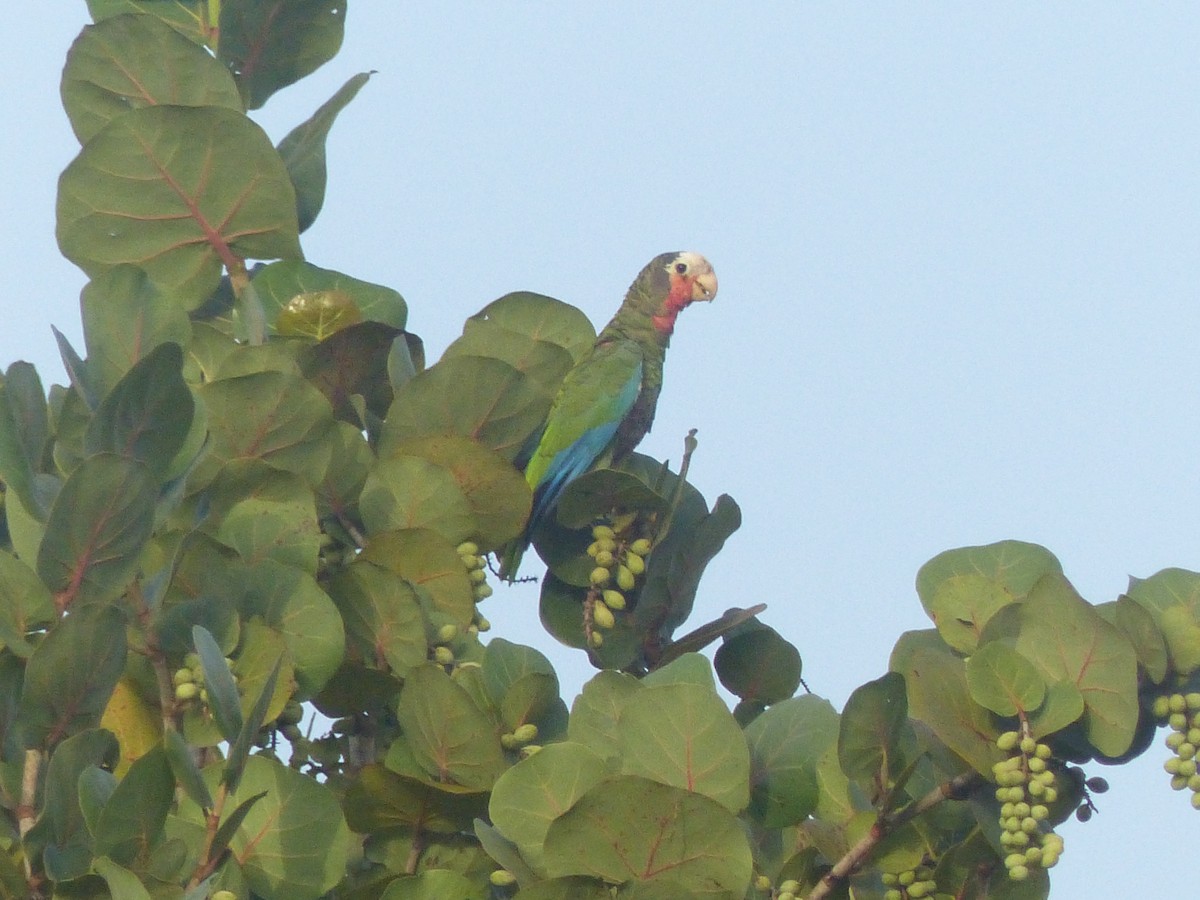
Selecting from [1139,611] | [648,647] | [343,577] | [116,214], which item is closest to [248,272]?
[116,214]

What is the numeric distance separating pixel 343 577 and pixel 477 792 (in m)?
0.35

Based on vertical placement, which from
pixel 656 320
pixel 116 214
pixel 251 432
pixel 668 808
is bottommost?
pixel 668 808

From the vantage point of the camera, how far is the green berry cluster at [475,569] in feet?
7.29

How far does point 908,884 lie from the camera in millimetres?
1879

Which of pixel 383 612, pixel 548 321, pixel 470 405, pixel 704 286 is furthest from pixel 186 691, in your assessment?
pixel 704 286

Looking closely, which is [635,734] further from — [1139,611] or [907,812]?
[1139,611]

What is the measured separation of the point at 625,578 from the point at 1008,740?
0.81 metres

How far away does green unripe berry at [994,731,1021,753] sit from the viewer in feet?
5.84

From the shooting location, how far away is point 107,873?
1.46 metres

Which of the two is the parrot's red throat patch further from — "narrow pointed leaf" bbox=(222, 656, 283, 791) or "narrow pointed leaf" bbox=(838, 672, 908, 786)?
"narrow pointed leaf" bbox=(222, 656, 283, 791)

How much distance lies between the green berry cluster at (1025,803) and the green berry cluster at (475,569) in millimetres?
785

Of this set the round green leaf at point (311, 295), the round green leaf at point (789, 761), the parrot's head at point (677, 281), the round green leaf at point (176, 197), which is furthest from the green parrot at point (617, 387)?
the round green leaf at point (789, 761)

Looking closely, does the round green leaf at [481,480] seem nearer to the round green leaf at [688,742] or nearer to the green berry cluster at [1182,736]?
the round green leaf at [688,742]

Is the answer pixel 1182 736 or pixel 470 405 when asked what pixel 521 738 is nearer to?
pixel 470 405
